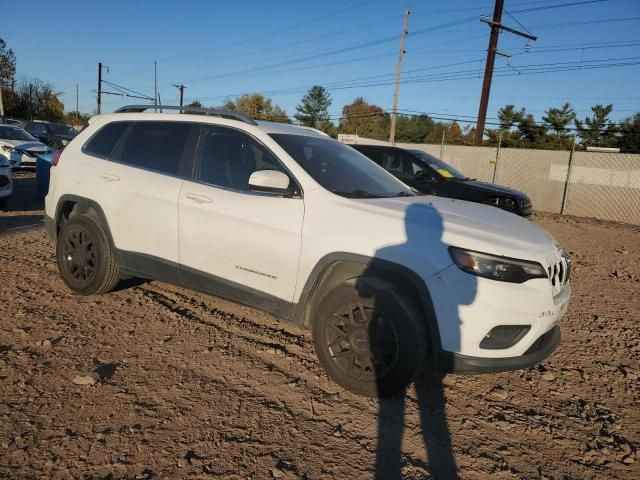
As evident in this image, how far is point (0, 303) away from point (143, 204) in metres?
1.71

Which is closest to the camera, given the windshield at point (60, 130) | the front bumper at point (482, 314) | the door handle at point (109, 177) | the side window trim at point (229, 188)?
the front bumper at point (482, 314)

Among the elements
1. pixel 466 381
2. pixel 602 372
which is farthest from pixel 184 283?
pixel 602 372

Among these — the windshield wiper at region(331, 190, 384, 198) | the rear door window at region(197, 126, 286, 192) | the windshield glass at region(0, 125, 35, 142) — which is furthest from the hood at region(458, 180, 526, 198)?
the windshield glass at region(0, 125, 35, 142)

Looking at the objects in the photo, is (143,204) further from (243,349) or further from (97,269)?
(243,349)

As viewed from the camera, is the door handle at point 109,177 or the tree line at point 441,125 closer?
the door handle at point 109,177

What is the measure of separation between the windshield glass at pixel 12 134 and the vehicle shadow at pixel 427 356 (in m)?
15.0

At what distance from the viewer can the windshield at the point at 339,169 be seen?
3422 millimetres

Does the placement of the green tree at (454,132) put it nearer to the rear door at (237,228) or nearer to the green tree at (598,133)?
the green tree at (598,133)

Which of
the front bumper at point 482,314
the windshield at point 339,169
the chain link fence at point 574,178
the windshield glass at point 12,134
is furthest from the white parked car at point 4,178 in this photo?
the chain link fence at point 574,178

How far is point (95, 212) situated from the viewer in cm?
429

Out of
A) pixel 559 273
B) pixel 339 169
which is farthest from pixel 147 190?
pixel 559 273

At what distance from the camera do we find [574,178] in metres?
14.6

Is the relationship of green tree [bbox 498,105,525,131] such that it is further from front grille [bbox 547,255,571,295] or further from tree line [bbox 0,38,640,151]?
front grille [bbox 547,255,571,295]

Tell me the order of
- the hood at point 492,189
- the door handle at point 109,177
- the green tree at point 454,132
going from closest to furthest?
the door handle at point 109,177 < the hood at point 492,189 < the green tree at point 454,132
